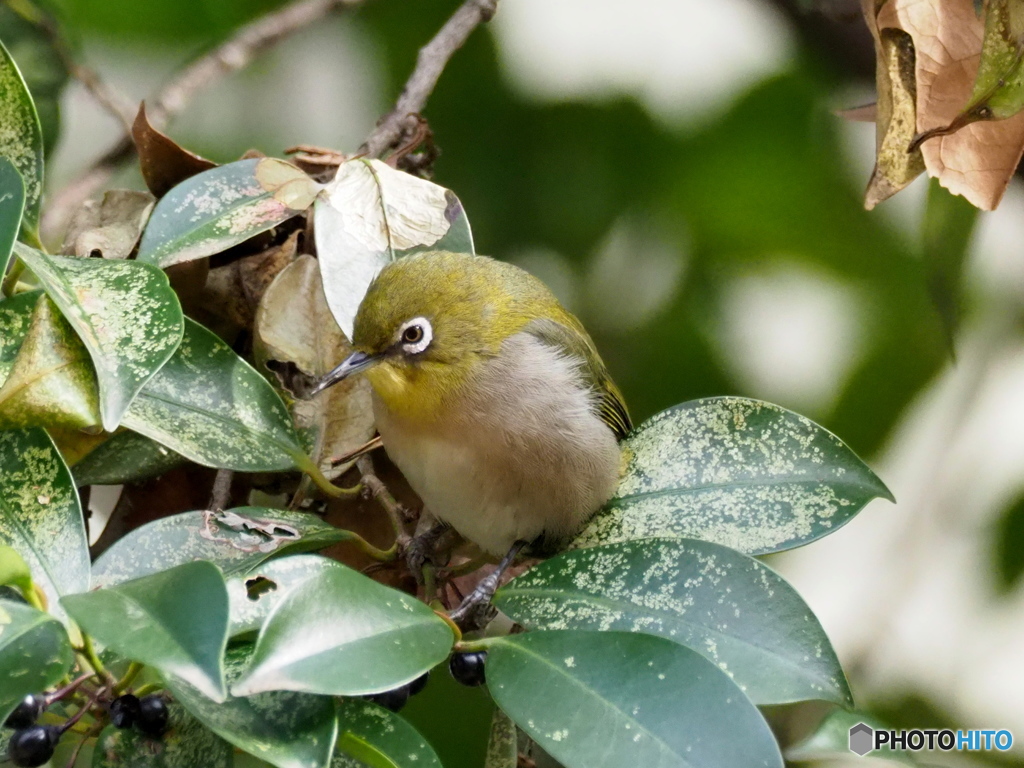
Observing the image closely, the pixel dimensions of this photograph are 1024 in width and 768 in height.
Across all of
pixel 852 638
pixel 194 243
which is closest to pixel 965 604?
pixel 852 638

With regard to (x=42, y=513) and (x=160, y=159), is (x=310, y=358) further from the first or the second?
(x=42, y=513)

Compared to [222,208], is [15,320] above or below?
below

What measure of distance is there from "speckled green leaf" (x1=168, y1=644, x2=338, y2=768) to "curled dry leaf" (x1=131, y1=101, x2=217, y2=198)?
1191 millimetres

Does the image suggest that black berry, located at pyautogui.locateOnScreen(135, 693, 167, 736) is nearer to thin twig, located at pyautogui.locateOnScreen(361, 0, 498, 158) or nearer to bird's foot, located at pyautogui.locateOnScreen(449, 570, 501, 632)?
bird's foot, located at pyautogui.locateOnScreen(449, 570, 501, 632)

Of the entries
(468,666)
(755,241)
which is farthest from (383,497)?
(755,241)

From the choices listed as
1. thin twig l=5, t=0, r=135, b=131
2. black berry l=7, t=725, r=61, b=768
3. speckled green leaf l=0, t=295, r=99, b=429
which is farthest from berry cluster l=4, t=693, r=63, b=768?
thin twig l=5, t=0, r=135, b=131

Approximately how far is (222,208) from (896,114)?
4.19ft

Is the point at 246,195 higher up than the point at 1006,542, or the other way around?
the point at 246,195

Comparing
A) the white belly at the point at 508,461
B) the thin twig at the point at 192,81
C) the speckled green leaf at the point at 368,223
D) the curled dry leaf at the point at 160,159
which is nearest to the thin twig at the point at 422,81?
the speckled green leaf at the point at 368,223

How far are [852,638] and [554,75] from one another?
7.08 ft

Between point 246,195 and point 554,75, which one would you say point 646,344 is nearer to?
point 554,75

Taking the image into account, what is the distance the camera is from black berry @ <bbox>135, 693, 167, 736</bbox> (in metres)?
1.35

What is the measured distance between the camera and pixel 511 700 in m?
1.36

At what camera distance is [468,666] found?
60.7 inches
